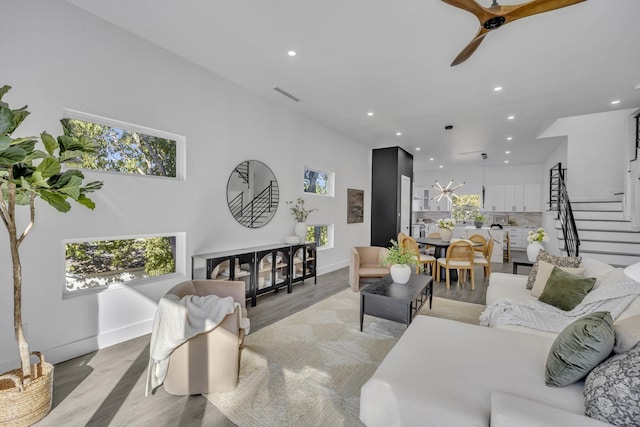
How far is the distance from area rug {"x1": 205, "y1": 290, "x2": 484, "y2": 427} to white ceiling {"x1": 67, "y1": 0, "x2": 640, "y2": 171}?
126 inches

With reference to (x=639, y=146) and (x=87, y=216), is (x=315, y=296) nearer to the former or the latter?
(x=87, y=216)

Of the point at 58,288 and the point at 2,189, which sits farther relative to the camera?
the point at 58,288

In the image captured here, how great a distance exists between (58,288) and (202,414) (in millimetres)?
1854

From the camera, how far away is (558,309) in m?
2.61

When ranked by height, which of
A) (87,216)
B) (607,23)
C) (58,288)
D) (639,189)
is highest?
(607,23)

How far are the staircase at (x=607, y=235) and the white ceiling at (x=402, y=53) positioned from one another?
6.68 feet

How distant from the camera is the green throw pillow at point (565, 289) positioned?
2.58 meters

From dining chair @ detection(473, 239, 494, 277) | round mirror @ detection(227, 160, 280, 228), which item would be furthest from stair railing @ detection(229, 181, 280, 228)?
dining chair @ detection(473, 239, 494, 277)

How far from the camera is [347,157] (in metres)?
6.80

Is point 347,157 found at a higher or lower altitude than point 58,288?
higher

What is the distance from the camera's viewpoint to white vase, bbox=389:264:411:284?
3355 millimetres

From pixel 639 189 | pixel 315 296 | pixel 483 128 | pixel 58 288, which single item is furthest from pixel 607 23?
pixel 58 288

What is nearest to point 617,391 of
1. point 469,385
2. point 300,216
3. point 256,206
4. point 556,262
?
point 469,385

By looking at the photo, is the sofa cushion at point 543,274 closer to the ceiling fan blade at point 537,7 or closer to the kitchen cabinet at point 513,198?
the ceiling fan blade at point 537,7
